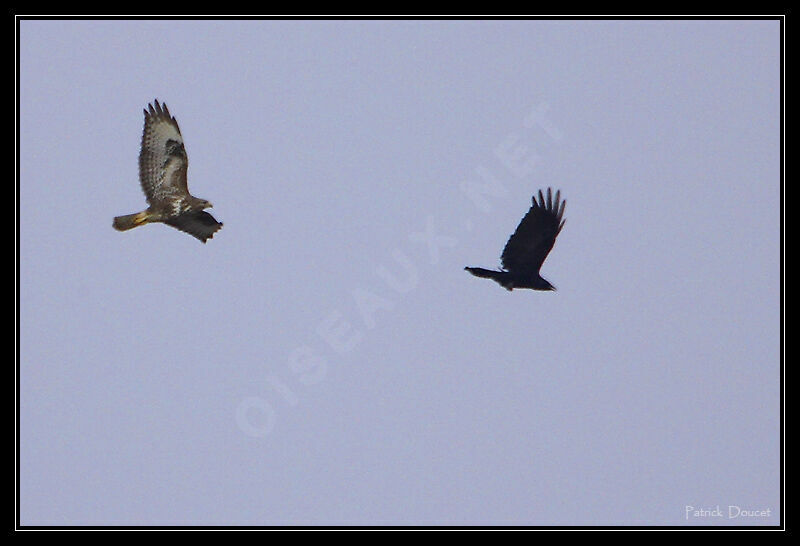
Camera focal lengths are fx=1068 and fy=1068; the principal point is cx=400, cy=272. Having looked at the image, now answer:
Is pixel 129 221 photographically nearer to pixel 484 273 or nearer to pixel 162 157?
pixel 162 157

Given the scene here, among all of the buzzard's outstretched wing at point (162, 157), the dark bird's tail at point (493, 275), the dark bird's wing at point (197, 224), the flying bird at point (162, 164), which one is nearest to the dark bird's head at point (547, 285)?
the dark bird's tail at point (493, 275)

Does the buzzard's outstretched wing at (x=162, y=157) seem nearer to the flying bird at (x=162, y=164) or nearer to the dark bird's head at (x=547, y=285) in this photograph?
the flying bird at (x=162, y=164)

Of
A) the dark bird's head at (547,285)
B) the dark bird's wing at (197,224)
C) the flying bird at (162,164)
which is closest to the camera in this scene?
the flying bird at (162,164)

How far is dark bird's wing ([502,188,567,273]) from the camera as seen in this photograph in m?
13.9

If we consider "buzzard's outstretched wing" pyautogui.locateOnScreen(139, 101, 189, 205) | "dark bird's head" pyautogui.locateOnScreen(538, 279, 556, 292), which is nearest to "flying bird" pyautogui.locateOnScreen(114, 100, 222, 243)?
"buzzard's outstretched wing" pyautogui.locateOnScreen(139, 101, 189, 205)

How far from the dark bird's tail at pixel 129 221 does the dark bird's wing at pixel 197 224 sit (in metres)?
0.48

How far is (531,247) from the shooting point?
14.2 meters

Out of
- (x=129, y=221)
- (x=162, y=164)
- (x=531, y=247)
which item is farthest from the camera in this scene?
(x=531, y=247)

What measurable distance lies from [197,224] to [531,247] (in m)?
4.46

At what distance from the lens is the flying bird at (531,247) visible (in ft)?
45.8

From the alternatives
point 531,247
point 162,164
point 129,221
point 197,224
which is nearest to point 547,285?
point 531,247

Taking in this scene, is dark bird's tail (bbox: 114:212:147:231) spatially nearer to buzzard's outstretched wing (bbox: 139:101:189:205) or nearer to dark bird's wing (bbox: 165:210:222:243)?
buzzard's outstretched wing (bbox: 139:101:189:205)
